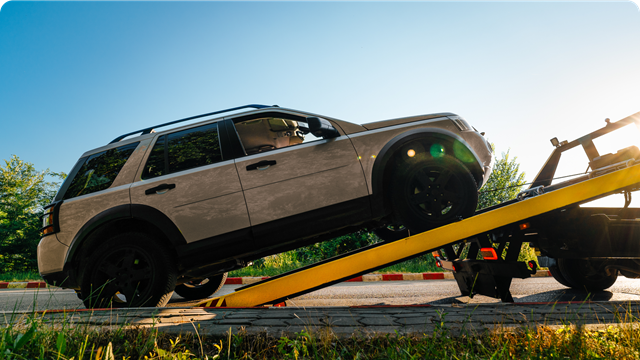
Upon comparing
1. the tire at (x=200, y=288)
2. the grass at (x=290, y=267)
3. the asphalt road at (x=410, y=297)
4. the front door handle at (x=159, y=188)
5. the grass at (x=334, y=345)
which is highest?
the front door handle at (x=159, y=188)

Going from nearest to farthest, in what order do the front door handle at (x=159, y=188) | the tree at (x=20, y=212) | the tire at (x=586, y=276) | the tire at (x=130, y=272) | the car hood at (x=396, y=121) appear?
the tire at (x=130, y=272)
the front door handle at (x=159, y=188)
the car hood at (x=396, y=121)
the tire at (x=586, y=276)
the tree at (x=20, y=212)

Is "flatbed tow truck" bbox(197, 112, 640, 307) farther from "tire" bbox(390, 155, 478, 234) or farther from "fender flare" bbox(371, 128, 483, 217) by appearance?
"fender flare" bbox(371, 128, 483, 217)

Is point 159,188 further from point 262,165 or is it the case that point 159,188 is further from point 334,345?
point 334,345

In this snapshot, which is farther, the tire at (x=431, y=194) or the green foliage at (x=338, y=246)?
the green foliage at (x=338, y=246)

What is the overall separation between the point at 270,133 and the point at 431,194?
1934mm

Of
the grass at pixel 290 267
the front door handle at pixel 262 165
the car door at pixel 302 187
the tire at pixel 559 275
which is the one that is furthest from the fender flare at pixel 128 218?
the grass at pixel 290 267

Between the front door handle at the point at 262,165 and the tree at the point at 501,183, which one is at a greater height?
the front door handle at the point at 262,165

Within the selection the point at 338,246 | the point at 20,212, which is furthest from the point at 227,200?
the point at 20,212

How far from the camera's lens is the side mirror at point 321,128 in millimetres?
3268

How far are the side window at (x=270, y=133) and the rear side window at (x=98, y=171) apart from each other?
4.03ft

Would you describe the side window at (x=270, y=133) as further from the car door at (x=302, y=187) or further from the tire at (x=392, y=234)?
the tire at (x=392, y=234)

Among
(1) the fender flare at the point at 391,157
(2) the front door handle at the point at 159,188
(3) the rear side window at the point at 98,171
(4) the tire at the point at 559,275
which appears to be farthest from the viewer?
(4) the tire at the point at 559,275

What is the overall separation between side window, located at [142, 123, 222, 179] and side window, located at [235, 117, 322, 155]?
1.13ft

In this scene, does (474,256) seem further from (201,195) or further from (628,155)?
(201,195)
